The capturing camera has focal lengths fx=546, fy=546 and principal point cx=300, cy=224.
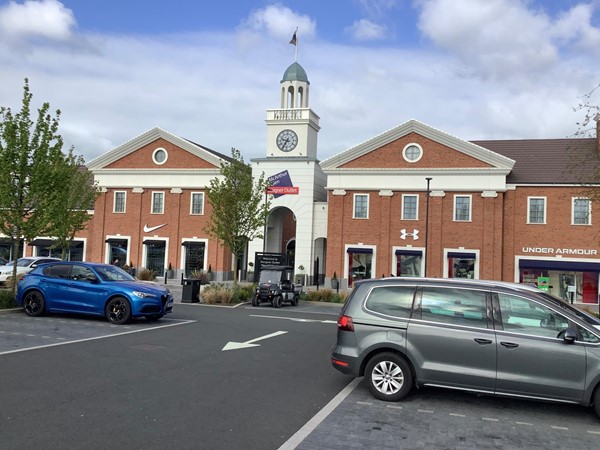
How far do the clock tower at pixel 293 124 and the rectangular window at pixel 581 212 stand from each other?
17117 millimetres

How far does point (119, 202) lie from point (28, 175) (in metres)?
25.1

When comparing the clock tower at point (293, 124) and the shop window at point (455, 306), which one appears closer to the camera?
the shop window at point (455, 306)

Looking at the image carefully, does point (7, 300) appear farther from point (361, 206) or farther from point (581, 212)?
point (581, 212)

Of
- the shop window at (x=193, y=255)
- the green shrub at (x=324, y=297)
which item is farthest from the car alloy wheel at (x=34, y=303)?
the shop window at (x=193, y=255)

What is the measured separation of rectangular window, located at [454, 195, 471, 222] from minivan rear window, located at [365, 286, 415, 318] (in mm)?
26955

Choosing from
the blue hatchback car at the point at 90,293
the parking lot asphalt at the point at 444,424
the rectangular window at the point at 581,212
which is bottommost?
the parking lot asphalt at the point at 444,424

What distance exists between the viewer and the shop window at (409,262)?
3369 centimetres

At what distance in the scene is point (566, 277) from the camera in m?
31.2

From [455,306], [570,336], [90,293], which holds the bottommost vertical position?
[90,293]

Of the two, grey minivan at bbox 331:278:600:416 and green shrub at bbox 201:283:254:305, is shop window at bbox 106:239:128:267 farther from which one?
grey minivan at bbox 331:278:600:416

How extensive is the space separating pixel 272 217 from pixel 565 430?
34719 mm

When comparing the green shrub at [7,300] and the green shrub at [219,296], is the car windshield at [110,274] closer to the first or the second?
the green shrub at [7,300]

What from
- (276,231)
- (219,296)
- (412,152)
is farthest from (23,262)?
(412,152)

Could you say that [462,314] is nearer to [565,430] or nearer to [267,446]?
[565,430]
